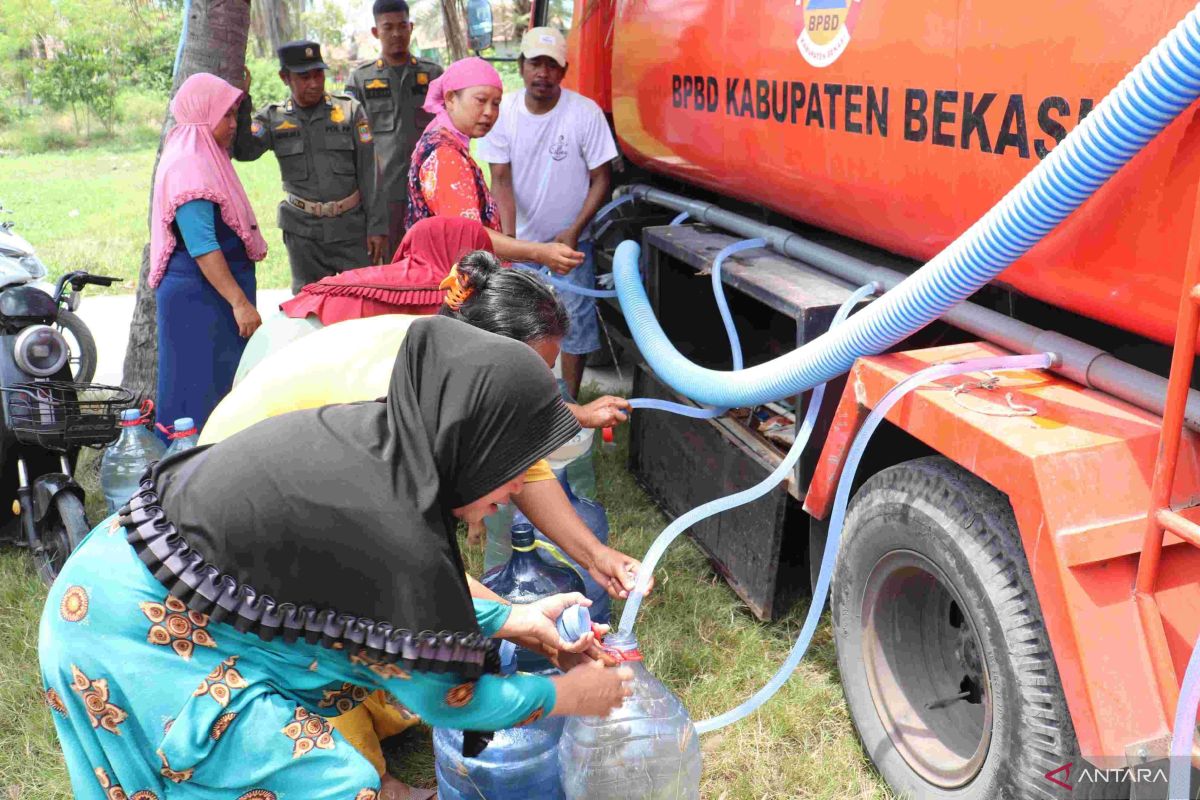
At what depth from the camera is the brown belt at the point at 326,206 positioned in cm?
534

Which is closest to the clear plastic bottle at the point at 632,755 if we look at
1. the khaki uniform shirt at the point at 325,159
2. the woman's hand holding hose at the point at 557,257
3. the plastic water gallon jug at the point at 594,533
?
the plastic water gallon jug at the point at 594,533

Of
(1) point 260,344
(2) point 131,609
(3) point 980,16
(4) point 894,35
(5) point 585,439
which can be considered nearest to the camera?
(2) point 131,609

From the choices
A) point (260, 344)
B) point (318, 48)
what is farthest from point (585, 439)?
point (318, 48)

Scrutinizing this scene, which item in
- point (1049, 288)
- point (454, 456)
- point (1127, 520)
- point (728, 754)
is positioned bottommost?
point (728, 754)

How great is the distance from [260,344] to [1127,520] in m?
2.39

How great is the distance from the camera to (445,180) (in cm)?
365

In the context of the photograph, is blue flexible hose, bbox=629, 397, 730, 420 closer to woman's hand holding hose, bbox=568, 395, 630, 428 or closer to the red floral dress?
woman's hand holding hose, bbox=568, 395, 630, 428

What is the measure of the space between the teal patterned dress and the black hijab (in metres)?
0.13

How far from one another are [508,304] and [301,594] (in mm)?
888

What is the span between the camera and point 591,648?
6.57ft

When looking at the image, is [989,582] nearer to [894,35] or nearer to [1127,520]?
[1127,520]

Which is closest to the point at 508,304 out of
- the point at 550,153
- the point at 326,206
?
the point at 550,153

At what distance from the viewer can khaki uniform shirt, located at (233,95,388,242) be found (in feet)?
17.1

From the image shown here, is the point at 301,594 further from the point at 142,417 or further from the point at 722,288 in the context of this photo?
the point at 142,417
